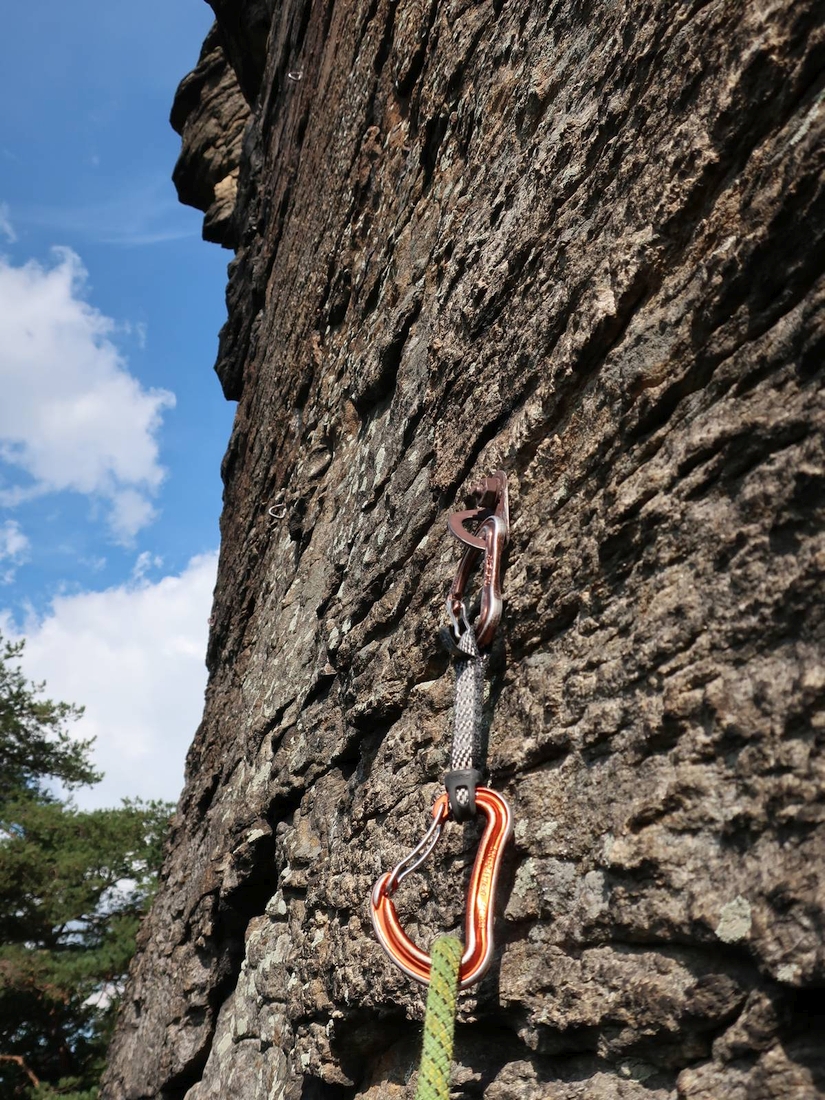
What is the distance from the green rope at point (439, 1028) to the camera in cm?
140

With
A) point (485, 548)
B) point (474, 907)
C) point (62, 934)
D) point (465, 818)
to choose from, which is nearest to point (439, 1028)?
point (474, 907)

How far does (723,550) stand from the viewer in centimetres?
130

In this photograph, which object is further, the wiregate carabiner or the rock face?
the wiregate carabiner

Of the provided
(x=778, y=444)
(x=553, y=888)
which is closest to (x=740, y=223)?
(x=778, y=444)

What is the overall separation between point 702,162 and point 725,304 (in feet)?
0.97

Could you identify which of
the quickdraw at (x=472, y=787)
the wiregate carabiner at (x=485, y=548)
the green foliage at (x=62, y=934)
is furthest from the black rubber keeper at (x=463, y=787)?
the green foliage at (x=62, y=934)

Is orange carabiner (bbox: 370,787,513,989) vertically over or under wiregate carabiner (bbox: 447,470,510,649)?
under

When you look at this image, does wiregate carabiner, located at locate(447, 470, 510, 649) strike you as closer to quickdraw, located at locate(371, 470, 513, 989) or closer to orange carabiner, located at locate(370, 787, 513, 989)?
quickdraw, located at locate(371, 470, 513, 989)

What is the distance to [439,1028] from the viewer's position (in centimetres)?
142

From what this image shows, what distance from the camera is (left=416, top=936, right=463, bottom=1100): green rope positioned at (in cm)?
140

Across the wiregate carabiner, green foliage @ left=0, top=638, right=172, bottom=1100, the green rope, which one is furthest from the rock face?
green foliage @ left=0, top=638, right=172, bottom=1100

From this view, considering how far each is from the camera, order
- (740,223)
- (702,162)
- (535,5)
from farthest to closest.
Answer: (535,5), (702,162), (740,223)

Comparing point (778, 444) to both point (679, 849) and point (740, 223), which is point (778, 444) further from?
point (679, 849)

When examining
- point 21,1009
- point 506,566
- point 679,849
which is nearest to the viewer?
point 679,849
